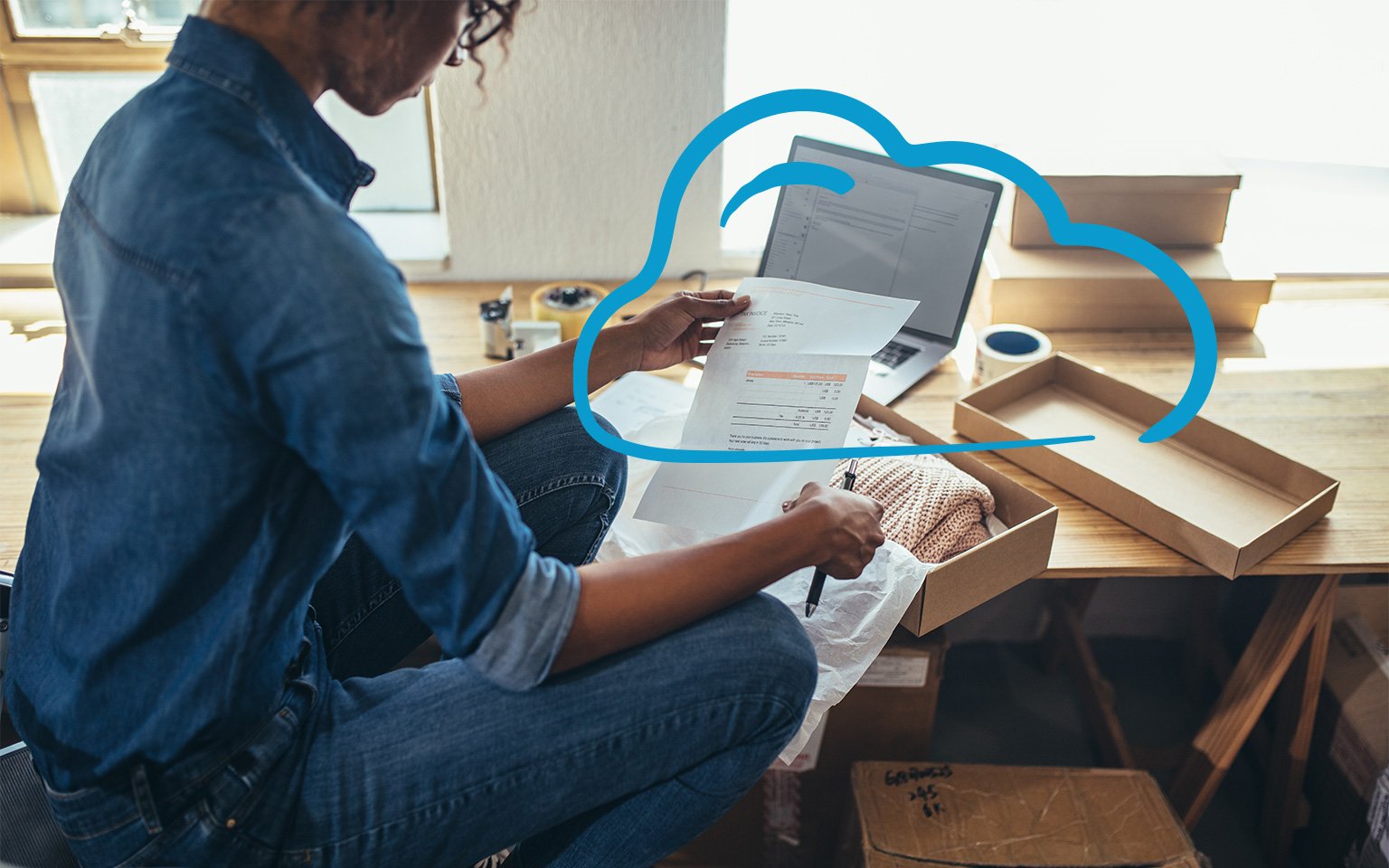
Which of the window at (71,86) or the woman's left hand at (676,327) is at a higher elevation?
the window at (71,86)

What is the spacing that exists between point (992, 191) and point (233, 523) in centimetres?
114

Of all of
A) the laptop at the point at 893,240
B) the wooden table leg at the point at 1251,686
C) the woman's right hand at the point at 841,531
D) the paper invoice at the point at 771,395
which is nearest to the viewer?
the woman's right hand at the point at 841,531

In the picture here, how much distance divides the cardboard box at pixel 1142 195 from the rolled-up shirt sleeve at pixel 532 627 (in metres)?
1.17

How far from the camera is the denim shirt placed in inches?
28.3

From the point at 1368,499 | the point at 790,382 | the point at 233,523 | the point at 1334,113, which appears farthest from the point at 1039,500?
the point at 1334,113

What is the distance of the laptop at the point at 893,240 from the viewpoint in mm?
1564

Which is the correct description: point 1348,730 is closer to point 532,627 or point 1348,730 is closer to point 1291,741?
point 1291,741

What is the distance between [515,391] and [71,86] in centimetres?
118

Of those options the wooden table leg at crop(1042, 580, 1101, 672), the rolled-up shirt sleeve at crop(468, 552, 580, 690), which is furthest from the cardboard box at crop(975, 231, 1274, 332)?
the rolled-up shirt sleeve at crop(468, 552, 580, 690)

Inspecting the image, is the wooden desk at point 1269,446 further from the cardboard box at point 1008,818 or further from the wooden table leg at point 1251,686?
the cardboard box at point 1008,818

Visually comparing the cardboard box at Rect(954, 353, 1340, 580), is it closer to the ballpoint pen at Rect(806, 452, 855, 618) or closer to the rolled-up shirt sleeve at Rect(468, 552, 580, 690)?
the ballpoint pen at Rect(806, 452, 855, 618)

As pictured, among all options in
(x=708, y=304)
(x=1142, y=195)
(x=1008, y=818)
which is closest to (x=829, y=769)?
(x=1008, y=818)

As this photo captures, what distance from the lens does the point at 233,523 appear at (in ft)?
2.58

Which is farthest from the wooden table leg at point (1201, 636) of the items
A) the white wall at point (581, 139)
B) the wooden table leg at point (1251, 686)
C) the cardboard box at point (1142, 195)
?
the white wall at point (581, 139)
